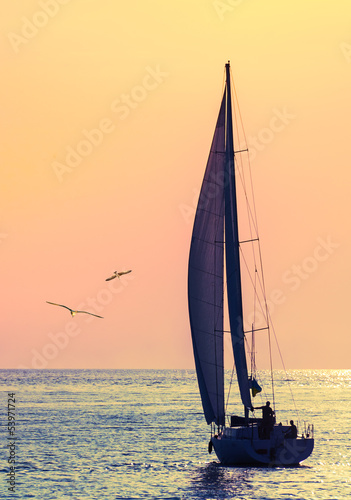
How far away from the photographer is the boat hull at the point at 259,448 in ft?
164

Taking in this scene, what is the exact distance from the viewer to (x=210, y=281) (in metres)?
52.9

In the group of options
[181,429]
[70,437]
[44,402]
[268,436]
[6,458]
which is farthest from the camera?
[44,402]

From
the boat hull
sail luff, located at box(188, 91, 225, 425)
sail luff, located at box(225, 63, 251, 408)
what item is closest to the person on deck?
the boat hull

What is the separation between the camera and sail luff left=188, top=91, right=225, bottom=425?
172 feet

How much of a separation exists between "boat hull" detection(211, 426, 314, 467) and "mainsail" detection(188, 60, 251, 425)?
8.26 feet

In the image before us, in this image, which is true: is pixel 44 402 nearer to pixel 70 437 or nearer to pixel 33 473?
pixel 70 437

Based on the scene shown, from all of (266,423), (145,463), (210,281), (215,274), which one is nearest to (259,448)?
(266,423)

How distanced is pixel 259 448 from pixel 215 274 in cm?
911

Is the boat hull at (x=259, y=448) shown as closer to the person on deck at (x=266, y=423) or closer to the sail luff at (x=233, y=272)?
the person on deck at (x=266, y=423)

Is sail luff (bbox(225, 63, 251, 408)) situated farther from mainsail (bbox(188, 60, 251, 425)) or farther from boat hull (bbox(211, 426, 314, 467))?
boat hull (bbox(211, 426, 314, 467))

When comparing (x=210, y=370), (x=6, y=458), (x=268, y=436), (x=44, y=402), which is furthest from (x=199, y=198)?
(x=44, y=402)

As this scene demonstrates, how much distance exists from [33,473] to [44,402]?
72.3 m

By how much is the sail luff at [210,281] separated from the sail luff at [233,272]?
324 millimetres

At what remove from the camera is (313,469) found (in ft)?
184
